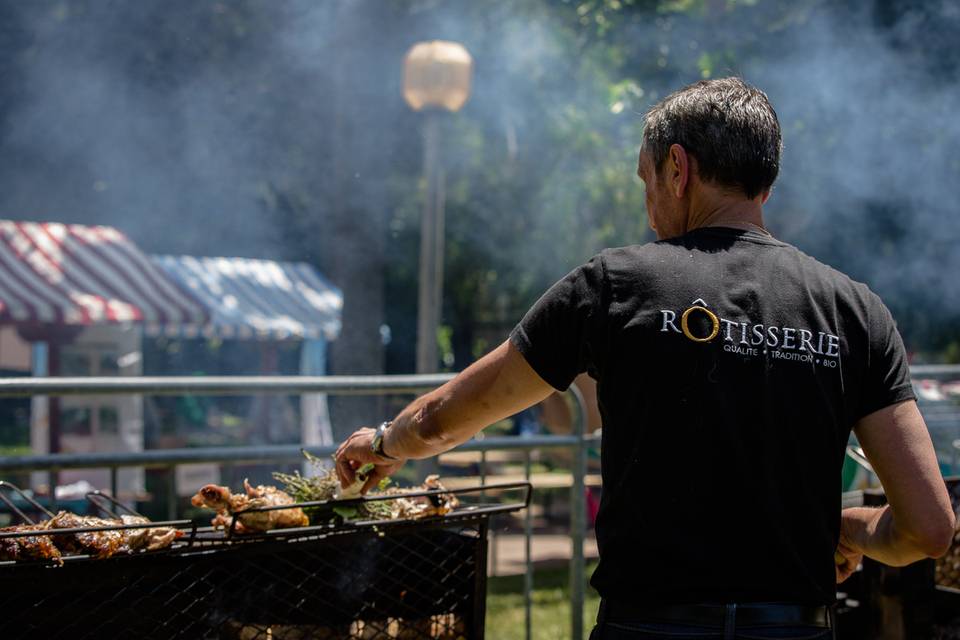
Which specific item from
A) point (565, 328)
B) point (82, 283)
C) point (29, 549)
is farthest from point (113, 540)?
point (82, 283)

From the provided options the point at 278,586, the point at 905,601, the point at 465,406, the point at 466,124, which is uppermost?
the point at 466,124

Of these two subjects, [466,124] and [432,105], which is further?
[466,124]

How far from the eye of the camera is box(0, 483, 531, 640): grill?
1744 millimetres

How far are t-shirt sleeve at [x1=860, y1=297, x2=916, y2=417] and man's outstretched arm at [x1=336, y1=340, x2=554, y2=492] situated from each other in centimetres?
56

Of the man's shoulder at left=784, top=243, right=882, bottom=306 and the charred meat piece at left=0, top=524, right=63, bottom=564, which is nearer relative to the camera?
the man's shoulder at left=784, top=243, right=882, bottom=306

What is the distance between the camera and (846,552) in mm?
1794

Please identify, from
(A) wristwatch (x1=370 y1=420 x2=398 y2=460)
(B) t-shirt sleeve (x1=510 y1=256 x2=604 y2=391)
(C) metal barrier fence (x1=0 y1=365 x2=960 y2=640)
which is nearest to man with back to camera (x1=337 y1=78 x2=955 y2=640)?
(B) t-shirt sleeve (x1=510 y1=256 x2=604 y2=391)

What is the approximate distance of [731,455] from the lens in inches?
58.0

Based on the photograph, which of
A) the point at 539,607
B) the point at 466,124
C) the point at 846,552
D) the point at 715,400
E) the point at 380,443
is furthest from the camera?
the point at 466,124

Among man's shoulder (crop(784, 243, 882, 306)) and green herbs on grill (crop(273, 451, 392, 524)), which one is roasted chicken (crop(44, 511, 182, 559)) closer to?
green herbs on grill (crop(273, 451, 392, 524))

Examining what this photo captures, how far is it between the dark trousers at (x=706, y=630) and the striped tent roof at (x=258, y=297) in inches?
342

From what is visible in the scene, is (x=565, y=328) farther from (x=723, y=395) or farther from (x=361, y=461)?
(x=361, y=461)

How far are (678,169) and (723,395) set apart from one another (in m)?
0.42

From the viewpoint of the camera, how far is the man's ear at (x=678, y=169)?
1.62m
